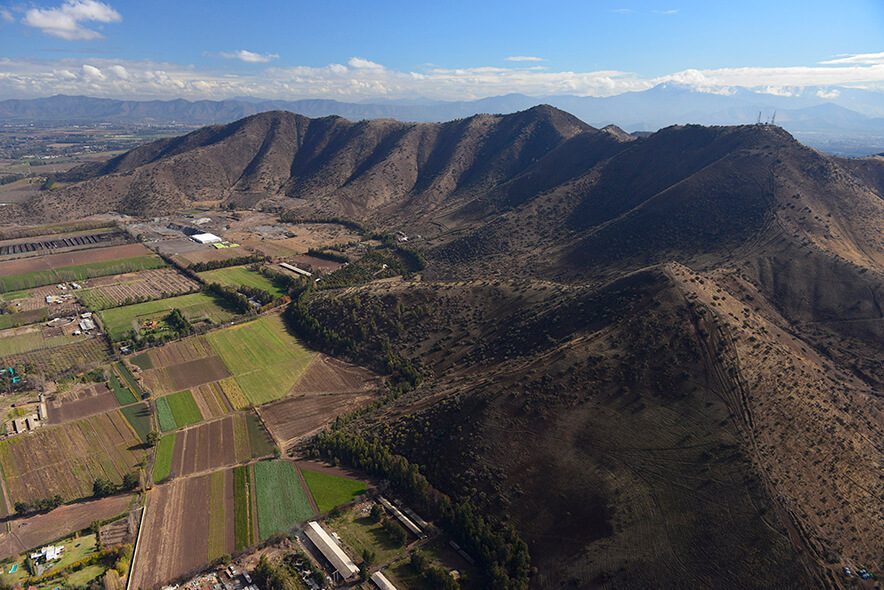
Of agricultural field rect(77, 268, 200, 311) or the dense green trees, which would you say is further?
agricultural field rect(77, 268, 200, 311)

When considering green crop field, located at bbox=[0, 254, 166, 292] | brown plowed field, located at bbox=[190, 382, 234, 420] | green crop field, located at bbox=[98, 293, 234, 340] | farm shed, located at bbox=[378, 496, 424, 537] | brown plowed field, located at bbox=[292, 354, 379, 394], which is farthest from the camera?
green crop field, located at bbox=[0, 254, 166, 292]

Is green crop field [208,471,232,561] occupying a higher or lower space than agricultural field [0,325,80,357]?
lower

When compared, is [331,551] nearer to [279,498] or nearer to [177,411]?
[279,498]

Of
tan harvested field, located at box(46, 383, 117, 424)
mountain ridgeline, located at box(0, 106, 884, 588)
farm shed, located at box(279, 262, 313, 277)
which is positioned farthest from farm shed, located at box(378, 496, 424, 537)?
farm shed, located at box(279, 262, 313, 277)

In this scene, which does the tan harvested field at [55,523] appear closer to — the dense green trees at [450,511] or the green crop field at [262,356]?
the dense green trees at [450,511]

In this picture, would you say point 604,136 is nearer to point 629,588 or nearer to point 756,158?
point 756,158

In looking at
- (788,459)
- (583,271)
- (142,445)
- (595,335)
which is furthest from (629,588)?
(583,271)

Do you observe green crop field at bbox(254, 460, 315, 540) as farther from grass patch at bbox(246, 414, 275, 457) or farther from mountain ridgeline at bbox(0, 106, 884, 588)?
mountain ridgeline at bbox(0, 106, 884, 588)

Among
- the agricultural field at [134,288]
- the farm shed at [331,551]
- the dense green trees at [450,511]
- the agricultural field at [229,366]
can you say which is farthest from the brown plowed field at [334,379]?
the agricultural field at [134,288]

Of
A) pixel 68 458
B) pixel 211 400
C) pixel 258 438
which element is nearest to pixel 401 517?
pixel 258 438
